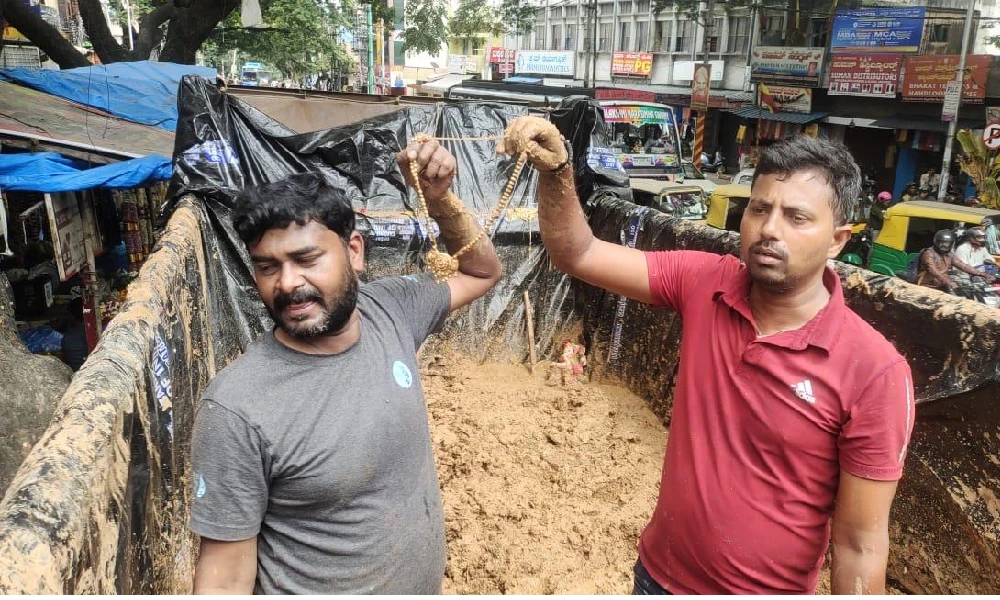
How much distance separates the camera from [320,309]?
1.75 meters

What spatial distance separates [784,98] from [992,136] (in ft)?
28.2

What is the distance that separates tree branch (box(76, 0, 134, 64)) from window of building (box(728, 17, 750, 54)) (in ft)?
71.2

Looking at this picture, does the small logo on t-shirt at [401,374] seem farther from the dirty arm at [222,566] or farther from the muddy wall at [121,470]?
the muddy wall at [121,470]

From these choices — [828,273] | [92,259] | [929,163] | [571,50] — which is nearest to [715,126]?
[929,163]

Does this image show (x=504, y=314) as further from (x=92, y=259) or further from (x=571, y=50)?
(x=571, y=50)

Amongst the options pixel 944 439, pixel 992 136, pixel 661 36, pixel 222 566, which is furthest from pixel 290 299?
pixel 661 36

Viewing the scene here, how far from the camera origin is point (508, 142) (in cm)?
197

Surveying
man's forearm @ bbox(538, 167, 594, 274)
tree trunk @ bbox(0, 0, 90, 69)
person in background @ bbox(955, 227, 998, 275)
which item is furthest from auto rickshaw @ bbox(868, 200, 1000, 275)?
tree trunk @ bbox(0, 0, 90, 69)

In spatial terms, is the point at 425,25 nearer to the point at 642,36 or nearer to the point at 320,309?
the point at 642,36

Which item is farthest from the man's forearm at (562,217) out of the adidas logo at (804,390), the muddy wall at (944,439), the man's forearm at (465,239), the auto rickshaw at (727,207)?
the auto rickshaw at (727,207)

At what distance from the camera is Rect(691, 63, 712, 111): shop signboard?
1012 inches

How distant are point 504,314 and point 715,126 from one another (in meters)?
22.8

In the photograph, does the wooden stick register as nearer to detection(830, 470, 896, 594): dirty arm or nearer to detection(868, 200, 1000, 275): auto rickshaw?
detection(868, 200, 1000, 275): auto rickshaw

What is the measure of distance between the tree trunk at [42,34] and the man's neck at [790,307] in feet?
41.5
